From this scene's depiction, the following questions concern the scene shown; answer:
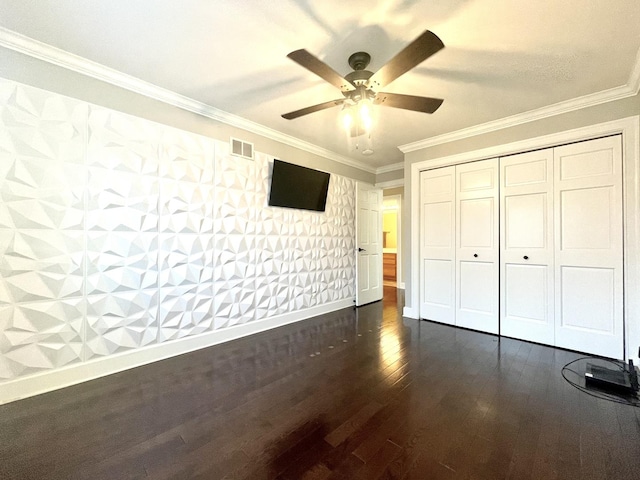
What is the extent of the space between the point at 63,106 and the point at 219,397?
8.46 ft

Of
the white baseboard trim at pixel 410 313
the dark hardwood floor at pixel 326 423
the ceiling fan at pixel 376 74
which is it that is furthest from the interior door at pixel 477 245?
the ceiling fan at pixel 376 74

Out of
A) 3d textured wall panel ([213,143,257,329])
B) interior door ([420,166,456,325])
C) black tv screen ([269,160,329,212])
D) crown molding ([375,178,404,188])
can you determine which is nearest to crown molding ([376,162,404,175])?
crown molding ([375,178,404,188])

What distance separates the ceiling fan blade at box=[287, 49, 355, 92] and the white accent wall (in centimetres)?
170

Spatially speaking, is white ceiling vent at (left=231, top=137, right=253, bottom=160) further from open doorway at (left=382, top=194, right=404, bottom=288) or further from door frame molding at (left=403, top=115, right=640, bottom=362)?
open doorway at (left=382, top=194, right=404, bottom=288)

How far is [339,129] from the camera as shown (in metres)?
3.36

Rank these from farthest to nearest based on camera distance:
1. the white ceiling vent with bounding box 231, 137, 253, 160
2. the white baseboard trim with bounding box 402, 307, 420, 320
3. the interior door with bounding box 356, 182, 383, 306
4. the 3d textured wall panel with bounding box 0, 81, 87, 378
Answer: the interior door with bounding box 356, 182, 383, 306, the white baseboard trim with bounding box 402, 307, 420, 320, the white ceiling vent with bounding box 231, 137, 253, 160, the 3d textured wall panel with bounding box 0, 81, 87, 378

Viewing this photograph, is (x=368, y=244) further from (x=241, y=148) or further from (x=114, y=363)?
(x=114, y=363)

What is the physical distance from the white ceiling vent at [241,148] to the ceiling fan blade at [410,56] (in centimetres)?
182

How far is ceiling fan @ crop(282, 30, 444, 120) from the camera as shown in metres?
1.45

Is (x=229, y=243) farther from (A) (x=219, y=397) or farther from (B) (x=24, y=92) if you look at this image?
(B) (x=24, y=92)

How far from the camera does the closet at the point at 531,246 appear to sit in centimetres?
262

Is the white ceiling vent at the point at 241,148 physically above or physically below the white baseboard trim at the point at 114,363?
above

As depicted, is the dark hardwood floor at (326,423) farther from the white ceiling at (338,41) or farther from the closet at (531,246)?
the white ceiling at (338,41)

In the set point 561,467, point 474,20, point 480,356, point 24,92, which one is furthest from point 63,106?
point 480,356
